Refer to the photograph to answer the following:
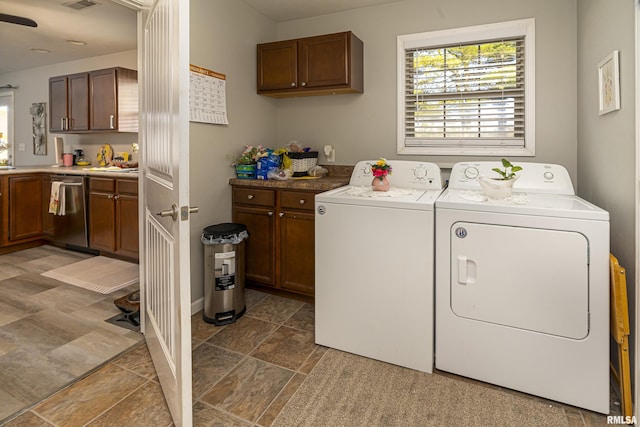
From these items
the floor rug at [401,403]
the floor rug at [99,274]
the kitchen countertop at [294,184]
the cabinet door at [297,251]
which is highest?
the kitchen countertop at [294,184]

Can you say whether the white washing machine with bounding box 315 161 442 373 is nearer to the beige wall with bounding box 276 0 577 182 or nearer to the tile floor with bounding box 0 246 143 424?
the beige wall with bounding box 276 0 577 182

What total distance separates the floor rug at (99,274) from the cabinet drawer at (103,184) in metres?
0.77

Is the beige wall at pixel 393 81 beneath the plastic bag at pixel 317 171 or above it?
above

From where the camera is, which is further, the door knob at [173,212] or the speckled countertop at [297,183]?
the speckled countertop at [297,183]

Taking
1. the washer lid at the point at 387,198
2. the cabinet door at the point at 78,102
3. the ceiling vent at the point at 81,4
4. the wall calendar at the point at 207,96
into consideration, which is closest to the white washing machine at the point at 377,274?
the washer lid at the point at 387,198

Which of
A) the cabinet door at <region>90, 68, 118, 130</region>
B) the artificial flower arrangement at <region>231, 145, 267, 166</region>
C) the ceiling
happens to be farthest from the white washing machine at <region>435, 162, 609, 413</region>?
the cabinet door at <region>90, 68, 118, 130</region>

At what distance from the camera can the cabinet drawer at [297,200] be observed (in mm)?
2732

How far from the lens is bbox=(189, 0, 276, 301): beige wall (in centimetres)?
265

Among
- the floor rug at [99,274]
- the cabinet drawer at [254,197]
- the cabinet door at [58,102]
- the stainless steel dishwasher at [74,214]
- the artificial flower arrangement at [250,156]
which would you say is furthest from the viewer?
the cabinet door at [58,102]

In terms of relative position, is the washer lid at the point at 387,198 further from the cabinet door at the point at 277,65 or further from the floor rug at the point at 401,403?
the cabinet door at the point at 277,65

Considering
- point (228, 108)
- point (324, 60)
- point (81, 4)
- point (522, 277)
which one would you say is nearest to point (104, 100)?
point (81, 4)

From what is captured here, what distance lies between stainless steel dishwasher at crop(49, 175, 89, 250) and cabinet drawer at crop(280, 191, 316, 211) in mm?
2667

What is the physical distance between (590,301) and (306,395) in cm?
138

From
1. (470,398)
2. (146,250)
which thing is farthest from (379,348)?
(146,250)
